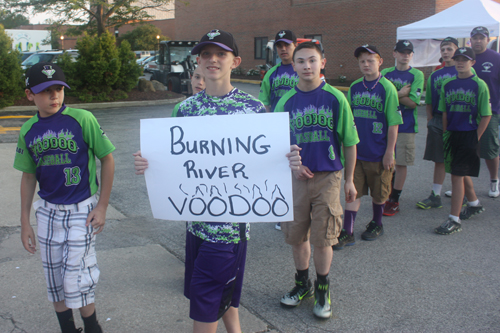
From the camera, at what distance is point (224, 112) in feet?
8.43

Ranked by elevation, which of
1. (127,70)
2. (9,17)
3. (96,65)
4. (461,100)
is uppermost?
(9,17)

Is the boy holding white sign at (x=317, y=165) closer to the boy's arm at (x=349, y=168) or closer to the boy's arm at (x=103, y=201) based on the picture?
the boy's arm at (x=349, y=168)

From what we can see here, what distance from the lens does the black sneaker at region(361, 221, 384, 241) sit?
16.1 ft

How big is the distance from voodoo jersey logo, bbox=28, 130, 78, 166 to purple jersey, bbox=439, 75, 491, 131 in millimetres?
4218

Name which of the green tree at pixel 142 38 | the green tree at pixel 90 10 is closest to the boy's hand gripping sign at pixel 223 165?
the green tree at pixel 90 10

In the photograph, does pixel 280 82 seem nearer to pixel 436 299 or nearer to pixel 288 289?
pixel 288 289

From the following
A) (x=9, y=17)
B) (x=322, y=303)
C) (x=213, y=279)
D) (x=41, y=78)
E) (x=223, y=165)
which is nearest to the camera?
(x=213, y=279)

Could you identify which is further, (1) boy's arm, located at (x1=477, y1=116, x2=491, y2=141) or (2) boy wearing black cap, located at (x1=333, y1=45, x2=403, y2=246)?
(1) boy's arm, located at (x1=477, y1=116, x2=491, y2=141)

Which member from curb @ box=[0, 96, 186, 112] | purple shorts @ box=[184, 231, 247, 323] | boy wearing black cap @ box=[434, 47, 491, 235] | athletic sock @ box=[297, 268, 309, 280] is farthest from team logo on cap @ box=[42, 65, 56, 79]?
curb @ box=[0, 96, 186, 112]

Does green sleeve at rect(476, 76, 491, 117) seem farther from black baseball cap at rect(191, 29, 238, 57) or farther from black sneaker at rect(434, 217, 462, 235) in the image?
black baseball cap at rect(191, 29, 238, 57)

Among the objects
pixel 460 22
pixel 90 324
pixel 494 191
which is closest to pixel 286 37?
pixel 90 324

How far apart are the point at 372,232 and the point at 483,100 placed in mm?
1945

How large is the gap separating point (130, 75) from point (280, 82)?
1528 centimetres

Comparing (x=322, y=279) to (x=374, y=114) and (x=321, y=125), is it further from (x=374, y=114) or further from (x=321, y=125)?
(x=374, y=114)
